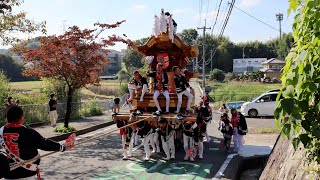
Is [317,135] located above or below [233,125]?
above

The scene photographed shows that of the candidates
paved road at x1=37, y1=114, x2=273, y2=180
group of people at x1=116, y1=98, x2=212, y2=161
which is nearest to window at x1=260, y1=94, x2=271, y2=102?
paved road at x1=37, y1=114, x2=273, y2=180

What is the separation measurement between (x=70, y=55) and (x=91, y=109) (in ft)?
36.5

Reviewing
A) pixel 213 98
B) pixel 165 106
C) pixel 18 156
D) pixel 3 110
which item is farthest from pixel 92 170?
pixel 213 98

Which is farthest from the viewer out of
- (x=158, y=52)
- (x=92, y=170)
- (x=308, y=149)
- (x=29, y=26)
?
(x=29, y=26)

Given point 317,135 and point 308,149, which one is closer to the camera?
point 317,135

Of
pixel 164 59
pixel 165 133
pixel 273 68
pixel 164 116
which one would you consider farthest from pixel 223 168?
pixel 273 68

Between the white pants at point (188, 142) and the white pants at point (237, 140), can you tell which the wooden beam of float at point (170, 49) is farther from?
the white pants at point (188, 142)

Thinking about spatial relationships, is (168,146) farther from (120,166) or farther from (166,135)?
(120,166)

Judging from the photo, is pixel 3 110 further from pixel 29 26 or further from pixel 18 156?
pixel 18 156

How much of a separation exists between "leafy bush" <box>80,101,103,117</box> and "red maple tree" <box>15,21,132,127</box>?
30.5 ft

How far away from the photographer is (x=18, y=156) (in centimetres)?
483

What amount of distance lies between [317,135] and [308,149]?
38 centimetres

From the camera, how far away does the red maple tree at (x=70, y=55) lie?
1530cm

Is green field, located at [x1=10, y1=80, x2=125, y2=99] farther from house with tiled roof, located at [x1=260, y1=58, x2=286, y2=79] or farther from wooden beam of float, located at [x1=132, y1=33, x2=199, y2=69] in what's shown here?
house with tiled roof, located at [x1=260, y1=58, x2=286, y2=79]
